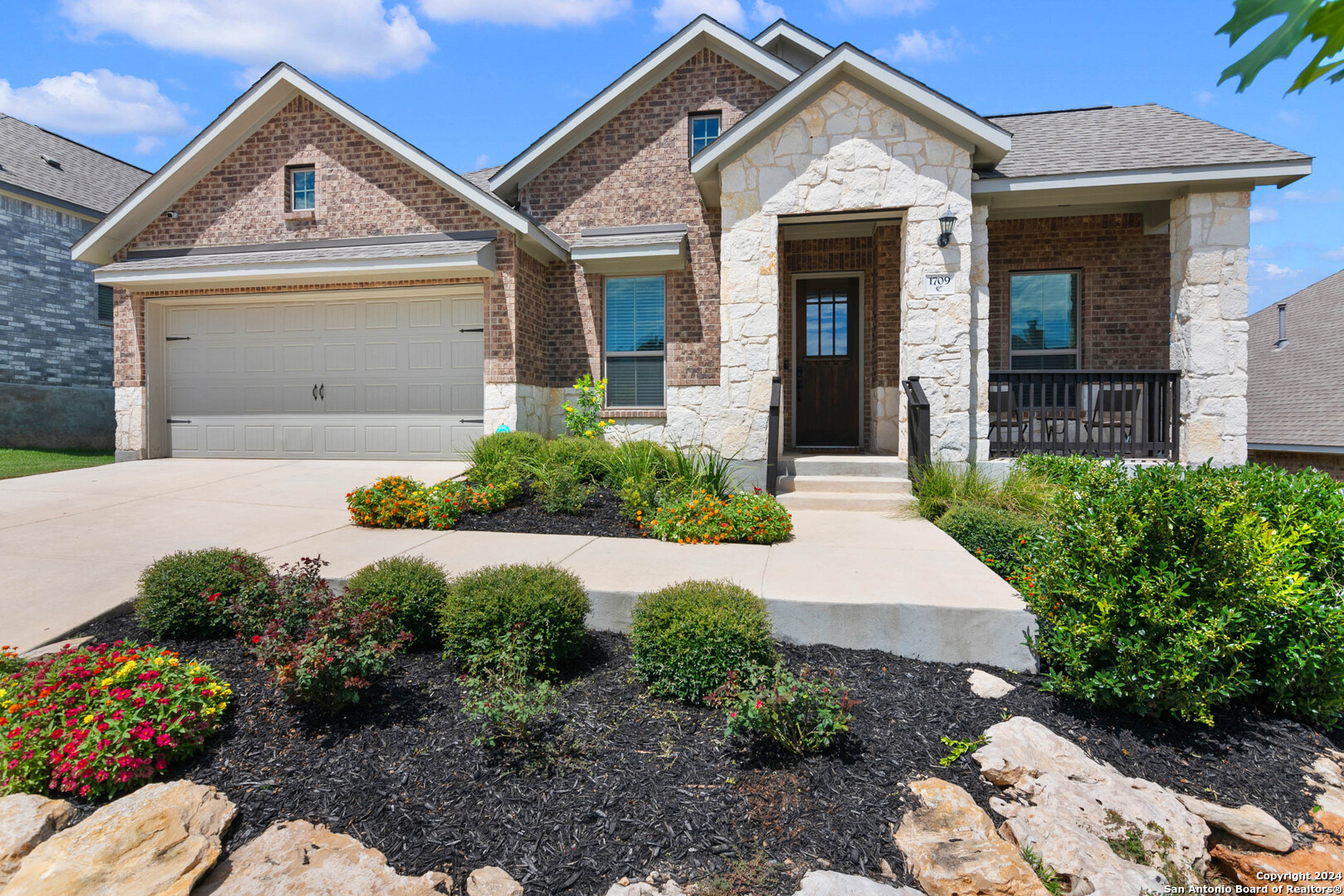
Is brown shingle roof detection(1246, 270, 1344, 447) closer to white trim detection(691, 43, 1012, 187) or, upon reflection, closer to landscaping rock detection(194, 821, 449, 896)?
white trim detection(691, 43, 1012, 187)

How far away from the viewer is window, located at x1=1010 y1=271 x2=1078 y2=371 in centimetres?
1026

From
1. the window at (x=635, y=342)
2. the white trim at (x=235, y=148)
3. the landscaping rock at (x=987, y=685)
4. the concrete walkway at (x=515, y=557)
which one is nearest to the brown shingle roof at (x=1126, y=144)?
the window at (x=635, y=342)

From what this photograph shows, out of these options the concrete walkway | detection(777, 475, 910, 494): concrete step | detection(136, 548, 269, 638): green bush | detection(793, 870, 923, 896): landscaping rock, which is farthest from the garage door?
detection(793, 870, 923, 896): landscaping rock

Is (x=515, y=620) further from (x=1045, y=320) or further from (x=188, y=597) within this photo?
(x=1045, y=320)

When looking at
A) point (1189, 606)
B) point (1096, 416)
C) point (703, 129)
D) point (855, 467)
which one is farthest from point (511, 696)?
point (703, 129)

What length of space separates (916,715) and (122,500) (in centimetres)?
838

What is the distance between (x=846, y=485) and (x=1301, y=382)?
13.2 metres

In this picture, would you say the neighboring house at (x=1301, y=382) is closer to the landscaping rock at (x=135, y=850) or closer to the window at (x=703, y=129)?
the window at (x=703, y=129)

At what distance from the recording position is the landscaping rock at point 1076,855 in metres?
2.46

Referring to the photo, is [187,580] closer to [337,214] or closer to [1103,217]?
[337,214]

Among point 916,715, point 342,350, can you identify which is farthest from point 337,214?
point 916,715

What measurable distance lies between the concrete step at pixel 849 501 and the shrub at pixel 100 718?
18.2 ft

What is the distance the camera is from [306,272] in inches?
384

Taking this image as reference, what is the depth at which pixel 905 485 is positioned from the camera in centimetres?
773
